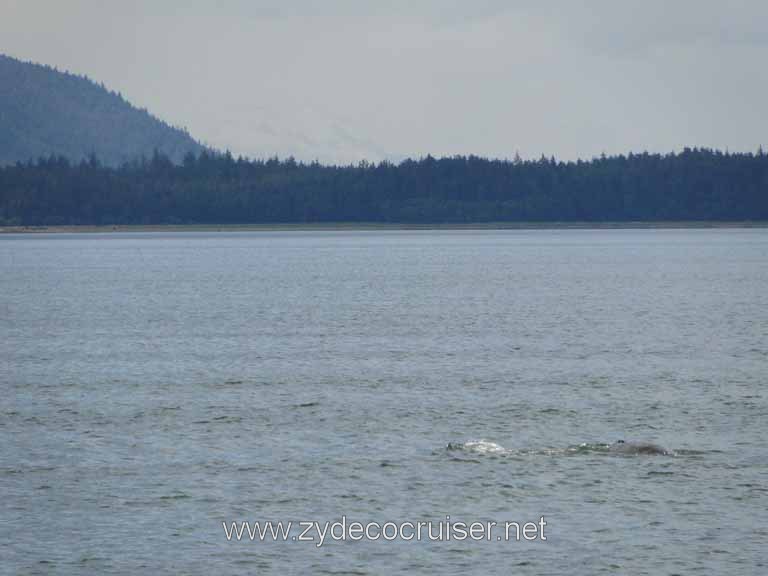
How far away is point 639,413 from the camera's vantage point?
4953 cm

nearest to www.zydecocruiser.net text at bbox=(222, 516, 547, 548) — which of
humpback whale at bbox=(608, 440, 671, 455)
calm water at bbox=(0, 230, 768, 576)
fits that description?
calm water at bbox=(0, 230, 768, 576)

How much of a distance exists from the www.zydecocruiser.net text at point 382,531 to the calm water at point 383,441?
0.42 m

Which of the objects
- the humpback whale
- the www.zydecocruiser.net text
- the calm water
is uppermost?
the humpback whale

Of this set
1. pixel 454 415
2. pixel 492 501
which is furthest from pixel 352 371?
pixel 492 501

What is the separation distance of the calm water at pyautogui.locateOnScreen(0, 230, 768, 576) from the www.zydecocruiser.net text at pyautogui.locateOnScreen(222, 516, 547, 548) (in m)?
0.42

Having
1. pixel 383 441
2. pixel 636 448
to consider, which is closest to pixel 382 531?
pixel 383 441

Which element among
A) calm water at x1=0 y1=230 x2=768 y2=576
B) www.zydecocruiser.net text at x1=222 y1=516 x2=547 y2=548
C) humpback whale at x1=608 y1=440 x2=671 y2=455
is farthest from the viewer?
humpback whale at x1=608 y1=440 x2=671 y2=455

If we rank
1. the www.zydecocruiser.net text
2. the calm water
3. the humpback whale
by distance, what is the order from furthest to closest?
the humpback whale < the www.zydecocruiser.net text < the calm water

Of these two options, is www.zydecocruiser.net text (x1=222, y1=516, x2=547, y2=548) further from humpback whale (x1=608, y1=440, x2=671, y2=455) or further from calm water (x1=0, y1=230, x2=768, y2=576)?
humpback whale (x1=608, y1=440, x2=671, y2=455)

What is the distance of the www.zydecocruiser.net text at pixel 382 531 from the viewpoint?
32.6m

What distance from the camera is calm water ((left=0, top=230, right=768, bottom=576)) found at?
31703 mm

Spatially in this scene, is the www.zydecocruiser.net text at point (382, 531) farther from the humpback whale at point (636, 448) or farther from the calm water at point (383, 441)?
the humpback whale at point (636, 448)

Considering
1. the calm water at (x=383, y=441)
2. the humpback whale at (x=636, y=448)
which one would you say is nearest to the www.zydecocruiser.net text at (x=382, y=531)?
the calm water at (x=383, y=441)

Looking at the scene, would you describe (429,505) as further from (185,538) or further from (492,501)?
(185,538)
